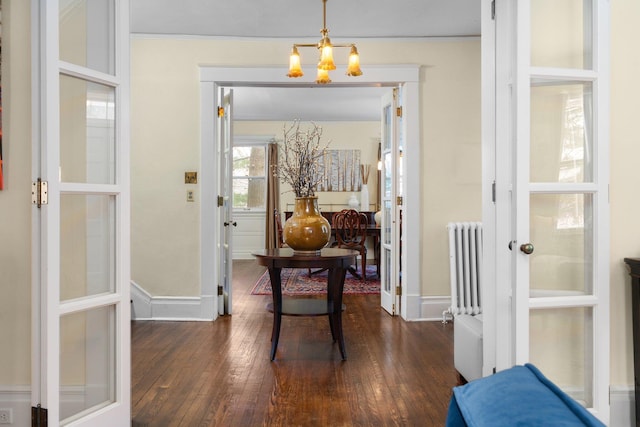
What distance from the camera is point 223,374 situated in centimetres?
295

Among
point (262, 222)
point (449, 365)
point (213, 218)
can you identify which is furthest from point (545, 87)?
point (262, 222)

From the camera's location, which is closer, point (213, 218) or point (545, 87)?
point (545, 87)

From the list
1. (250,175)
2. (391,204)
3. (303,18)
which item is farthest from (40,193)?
(250,175)

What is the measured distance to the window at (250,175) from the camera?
30.7ft

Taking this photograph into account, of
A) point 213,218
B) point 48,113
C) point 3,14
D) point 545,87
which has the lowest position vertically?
point 213,218

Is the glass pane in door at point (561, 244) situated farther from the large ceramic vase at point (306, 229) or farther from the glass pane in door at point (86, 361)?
the glass pane in door at point (86, 361)

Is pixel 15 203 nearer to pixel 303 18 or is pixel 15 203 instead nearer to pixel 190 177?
pixel 190 177

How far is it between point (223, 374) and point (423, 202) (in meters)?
2.42

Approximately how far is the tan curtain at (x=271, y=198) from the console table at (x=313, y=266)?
18.0 feet

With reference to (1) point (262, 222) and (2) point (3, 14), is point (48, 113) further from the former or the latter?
(1) point (262, 222)

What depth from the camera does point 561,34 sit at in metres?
2.08

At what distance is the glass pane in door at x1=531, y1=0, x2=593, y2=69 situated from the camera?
2043 millimetres

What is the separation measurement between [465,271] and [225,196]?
2289 mm

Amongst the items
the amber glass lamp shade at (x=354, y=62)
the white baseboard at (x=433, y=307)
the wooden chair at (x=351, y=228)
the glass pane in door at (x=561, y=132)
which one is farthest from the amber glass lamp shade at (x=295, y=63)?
the wooden chair at (x=351, y=228)
